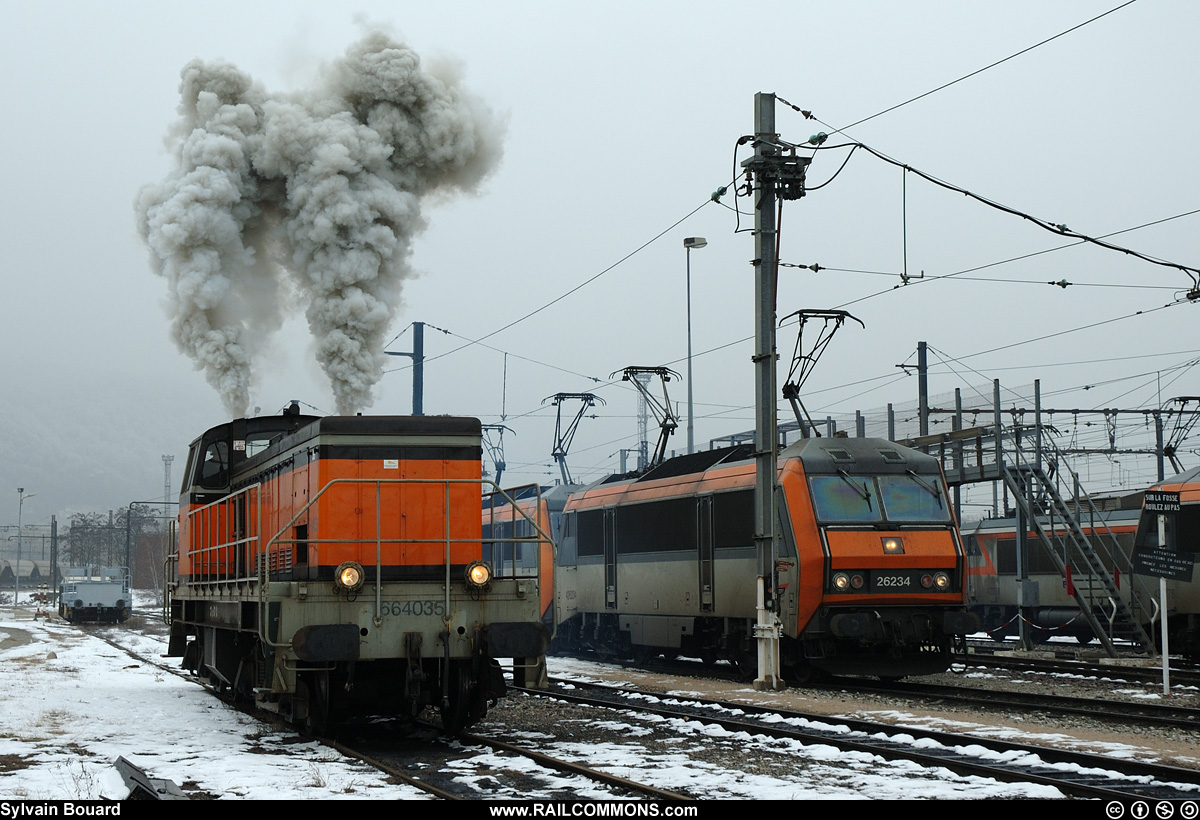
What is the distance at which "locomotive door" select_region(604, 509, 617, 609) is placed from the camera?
70.3 ft

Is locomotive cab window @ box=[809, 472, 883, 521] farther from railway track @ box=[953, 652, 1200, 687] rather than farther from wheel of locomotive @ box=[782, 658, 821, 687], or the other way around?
railway track @ box=[953, 652, 1200, 687]

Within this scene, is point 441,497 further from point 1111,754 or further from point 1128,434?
point 1128,434

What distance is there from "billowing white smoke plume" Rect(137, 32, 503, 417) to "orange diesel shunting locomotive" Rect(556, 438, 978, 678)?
5538 millimetres

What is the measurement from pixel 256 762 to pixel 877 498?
370 inches

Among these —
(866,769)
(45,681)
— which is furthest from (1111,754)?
(45,681)

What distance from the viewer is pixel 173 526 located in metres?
18.1

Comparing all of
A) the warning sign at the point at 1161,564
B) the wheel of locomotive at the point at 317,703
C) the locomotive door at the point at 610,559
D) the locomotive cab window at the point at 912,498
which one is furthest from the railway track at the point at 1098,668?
the wheel of locomotive at the point at 317,703

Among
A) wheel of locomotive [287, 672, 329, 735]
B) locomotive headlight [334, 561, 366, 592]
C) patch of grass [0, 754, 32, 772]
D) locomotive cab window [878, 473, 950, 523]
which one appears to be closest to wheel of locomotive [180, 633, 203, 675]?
wheel of locomotive [287, 672, 329, 735]

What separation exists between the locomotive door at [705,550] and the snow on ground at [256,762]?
238 inches

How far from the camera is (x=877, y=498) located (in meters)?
16.3

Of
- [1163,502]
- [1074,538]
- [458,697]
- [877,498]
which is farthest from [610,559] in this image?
[458,697]

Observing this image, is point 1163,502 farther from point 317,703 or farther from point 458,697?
point 317,703

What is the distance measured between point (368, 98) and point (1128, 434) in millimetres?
29029

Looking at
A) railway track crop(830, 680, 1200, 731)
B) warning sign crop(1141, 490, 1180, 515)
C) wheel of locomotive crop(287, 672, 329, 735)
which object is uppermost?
warning sign crop(1141, 490, 1180, 515)
